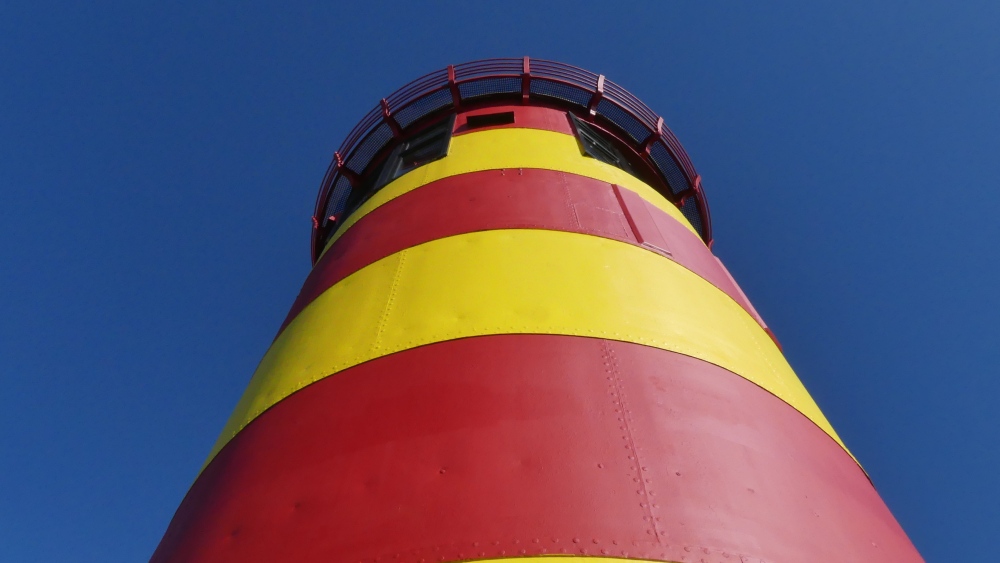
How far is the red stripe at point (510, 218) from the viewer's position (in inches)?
248

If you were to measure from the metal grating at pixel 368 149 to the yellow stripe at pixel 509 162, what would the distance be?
3.14 metres

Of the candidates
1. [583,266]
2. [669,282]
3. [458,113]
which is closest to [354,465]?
[583,266]

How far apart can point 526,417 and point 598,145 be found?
23.9ft

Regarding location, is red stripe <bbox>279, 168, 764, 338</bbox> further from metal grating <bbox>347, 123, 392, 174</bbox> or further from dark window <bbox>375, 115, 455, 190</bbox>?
metal grating <bbox>347, 123, 392, 174</bbox>

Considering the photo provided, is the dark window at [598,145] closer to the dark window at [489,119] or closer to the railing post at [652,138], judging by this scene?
the railing post at [652,138]

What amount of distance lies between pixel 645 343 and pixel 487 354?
113 centimetres

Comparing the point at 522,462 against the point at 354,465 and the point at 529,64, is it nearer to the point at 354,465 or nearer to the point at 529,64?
the point at 354,465

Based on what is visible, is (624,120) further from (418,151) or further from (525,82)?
(418,151)

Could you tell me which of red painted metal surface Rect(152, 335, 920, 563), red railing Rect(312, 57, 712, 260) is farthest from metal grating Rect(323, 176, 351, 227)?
red painted metal surface Rect(152, 335, 920, 563)

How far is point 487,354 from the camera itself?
4457 millimetres

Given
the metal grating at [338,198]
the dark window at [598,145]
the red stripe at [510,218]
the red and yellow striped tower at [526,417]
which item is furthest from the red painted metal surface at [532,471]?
the metal grating at [338,198]

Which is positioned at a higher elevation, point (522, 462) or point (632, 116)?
point (632, 116)

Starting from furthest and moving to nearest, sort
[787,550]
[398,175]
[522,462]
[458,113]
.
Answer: [458,113], [398,175], [522,462], [787,550]

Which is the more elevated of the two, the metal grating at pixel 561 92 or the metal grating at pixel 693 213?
the metal grating at pixel 561 92
